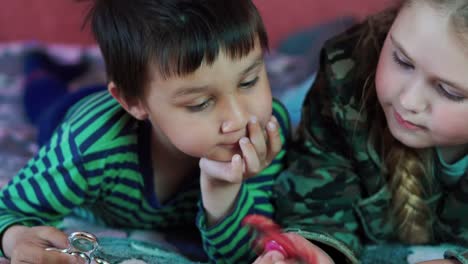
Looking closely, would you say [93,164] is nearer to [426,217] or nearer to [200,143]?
[200,143]

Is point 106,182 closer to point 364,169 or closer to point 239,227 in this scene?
point 239,227

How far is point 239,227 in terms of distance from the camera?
2.86 feet

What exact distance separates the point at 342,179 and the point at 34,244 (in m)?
0.40

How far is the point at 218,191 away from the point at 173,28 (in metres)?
0.22

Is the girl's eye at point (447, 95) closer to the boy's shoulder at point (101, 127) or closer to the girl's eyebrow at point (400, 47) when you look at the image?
the girl's eyebrow at point (400, 47)

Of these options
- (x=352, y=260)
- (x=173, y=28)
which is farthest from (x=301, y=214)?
(x=173, y=28)

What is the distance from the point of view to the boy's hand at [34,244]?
75cm

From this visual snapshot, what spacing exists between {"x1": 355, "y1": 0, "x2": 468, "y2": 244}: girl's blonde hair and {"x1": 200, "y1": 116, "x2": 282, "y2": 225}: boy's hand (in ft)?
0.47

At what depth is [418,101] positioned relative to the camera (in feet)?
2.45

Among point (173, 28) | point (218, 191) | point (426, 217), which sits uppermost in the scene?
point (173, 28)

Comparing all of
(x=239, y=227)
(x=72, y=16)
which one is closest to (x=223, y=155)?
(x=239, y=227)

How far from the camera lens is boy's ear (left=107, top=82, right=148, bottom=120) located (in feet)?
2.75

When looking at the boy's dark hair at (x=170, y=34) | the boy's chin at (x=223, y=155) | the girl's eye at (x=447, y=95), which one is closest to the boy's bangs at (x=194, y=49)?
the boy's dark hair at (x=170, y=34)

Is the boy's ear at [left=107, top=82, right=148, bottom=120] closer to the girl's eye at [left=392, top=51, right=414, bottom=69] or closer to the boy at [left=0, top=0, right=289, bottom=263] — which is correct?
the boy at [left=0, top=0, right=289, bottom=263]
